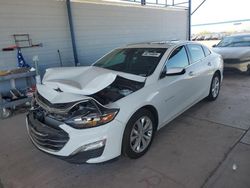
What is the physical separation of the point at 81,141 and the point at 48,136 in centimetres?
41

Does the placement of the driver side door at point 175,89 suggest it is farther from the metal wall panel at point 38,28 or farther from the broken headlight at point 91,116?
the metal wall panel at point 38,28

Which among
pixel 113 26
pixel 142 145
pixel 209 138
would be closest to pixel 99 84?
pixel 142 145

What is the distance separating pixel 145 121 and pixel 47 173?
1382 millimetres

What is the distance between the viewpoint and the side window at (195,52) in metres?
3.92

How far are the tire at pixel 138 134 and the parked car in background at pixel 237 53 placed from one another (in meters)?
5.22

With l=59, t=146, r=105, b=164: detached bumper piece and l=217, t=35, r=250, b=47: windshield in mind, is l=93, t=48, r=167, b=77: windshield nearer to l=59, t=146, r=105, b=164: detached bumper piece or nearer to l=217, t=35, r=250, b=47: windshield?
l=59, t=146, r=105, b=164: detached bumper piece

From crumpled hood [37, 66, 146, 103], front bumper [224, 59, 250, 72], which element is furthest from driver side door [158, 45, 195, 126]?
front bumper [224, 59, 250, 72]

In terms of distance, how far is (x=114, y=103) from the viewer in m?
2.46

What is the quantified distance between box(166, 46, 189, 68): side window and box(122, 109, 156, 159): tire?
0.92m

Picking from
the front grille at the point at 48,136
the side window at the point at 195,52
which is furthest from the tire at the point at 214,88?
the front grille at the point at 48,136

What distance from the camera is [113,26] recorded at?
7480 millimetres

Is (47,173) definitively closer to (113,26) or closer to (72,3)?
(72,3)

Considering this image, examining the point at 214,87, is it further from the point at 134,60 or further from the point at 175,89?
the point at 134,60

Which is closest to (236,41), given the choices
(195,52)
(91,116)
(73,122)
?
(195,52)
